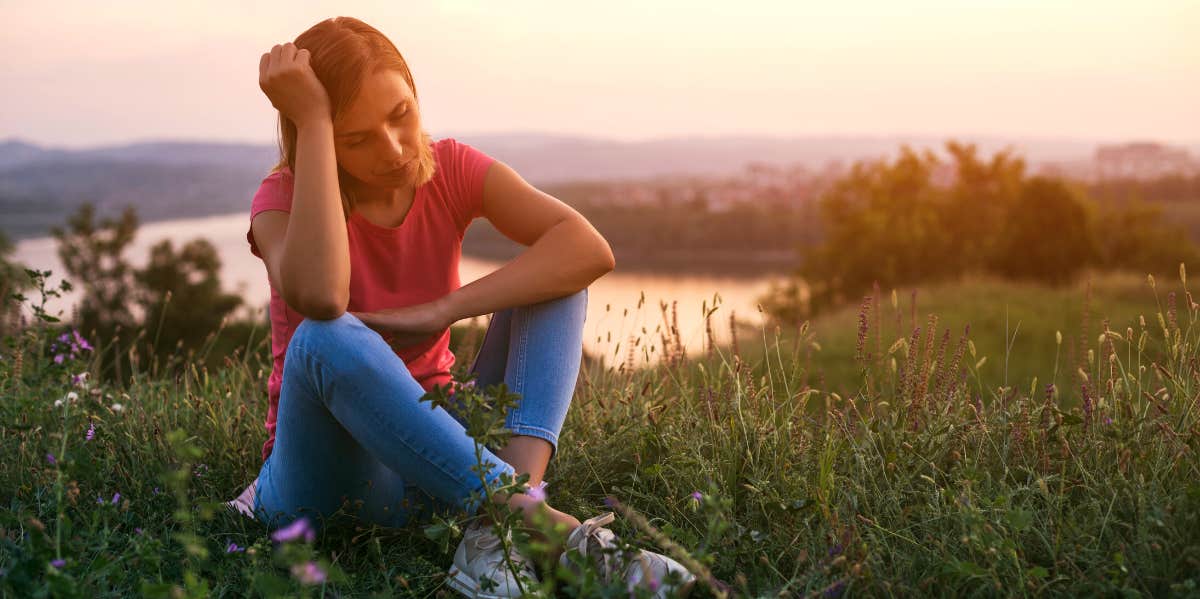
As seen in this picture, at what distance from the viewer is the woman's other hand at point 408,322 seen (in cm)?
246

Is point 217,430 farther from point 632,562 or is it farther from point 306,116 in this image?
point 632,562

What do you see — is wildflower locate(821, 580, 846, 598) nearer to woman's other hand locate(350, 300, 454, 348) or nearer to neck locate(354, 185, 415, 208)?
woman's other hand locate(350, 300, 454, 348)

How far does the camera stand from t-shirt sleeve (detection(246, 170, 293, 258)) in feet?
8.22

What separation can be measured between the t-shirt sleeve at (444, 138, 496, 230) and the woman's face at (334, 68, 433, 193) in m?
0.14

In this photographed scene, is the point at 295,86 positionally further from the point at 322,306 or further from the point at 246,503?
the point at 246,503

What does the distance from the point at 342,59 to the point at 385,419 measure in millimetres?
944

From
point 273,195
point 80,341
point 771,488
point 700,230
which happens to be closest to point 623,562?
point 771,488

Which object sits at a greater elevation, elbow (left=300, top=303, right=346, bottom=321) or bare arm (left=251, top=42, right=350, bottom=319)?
bare arm (left=251, top=42, right=350, bottom=319)

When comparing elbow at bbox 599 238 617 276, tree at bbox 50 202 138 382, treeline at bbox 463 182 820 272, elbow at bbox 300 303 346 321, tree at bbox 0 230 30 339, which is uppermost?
elbow at bbox 599 238 617 276

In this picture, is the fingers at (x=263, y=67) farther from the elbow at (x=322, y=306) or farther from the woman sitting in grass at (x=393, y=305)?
the elbow at (x=322, y=306)

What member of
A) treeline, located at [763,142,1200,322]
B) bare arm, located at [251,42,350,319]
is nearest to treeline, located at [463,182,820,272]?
treeline, located at [763,142,1200,322]

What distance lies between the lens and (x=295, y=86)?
2369 mm

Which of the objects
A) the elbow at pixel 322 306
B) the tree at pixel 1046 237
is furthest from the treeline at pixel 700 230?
the elbow at pixel 322 306

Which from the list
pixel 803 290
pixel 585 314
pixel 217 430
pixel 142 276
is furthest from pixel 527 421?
pixel 803 290
